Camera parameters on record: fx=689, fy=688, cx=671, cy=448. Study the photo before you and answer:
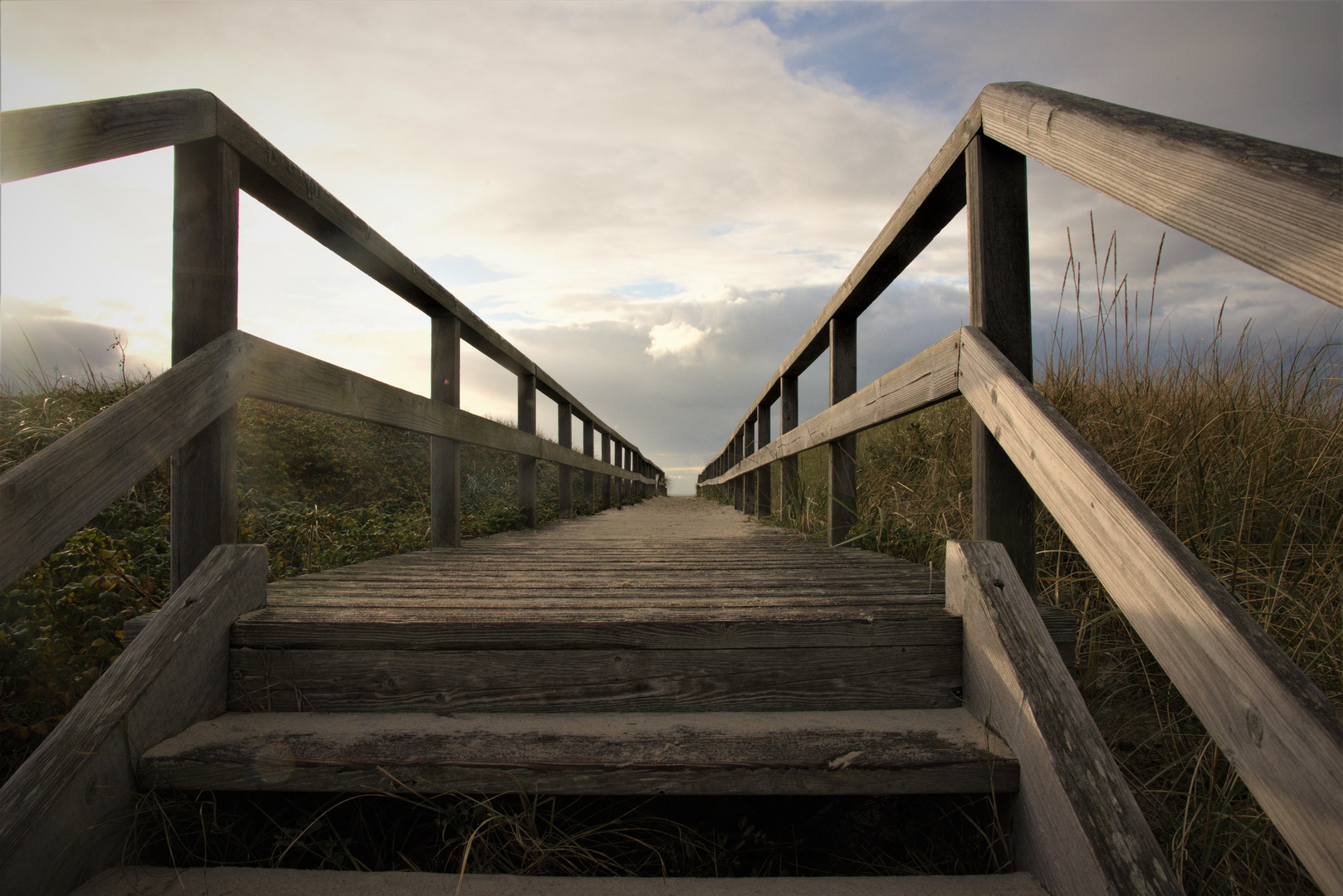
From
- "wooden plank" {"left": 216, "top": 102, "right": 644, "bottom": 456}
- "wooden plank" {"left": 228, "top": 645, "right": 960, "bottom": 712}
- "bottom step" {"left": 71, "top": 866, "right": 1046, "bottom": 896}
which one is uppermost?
"wooden plank" {"left": 216, "top": 102, "right": 644, "bottom": 456}

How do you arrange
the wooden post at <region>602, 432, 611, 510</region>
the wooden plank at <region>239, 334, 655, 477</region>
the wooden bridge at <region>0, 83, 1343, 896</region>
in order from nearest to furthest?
the wooden bridge at <region>0, 83, 1343, 896</region> → the wooden plank at <region>239, 334, 655, 477</region> → the wooden post at <region>602, 432, 611, 510</region>

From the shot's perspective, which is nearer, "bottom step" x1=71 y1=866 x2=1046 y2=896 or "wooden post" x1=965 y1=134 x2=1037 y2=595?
"bottom step" x1=71 y1=866 x2=1046 y2=896

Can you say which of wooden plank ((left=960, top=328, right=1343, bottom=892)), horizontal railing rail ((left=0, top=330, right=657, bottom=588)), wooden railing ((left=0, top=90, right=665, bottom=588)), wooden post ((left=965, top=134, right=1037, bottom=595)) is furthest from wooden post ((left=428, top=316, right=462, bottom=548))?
wooden plank ((left=960, top=328, right=1343, bottom=892))

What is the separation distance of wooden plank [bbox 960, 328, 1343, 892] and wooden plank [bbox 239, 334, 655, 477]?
186cm

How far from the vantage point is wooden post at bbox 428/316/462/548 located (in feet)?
11.0

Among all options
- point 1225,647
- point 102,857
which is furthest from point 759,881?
point 102,857

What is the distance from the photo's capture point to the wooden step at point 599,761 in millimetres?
1287

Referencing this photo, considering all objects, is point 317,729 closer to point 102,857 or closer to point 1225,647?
point 102,857

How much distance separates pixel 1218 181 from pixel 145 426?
1.90m

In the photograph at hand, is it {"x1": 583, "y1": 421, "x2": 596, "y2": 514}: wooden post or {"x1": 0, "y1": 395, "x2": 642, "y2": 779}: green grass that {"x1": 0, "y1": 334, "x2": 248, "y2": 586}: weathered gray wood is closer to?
{"x1": 0, "y1": 395, "x2": 642, "y2": 779}: green grass

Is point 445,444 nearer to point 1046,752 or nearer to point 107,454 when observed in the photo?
point 107,454

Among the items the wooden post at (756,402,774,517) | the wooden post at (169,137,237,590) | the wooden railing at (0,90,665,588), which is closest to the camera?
the wooden railing at (0,90,665,588)

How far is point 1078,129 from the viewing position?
1.27 metres

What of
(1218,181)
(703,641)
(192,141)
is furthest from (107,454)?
(1218,181)
